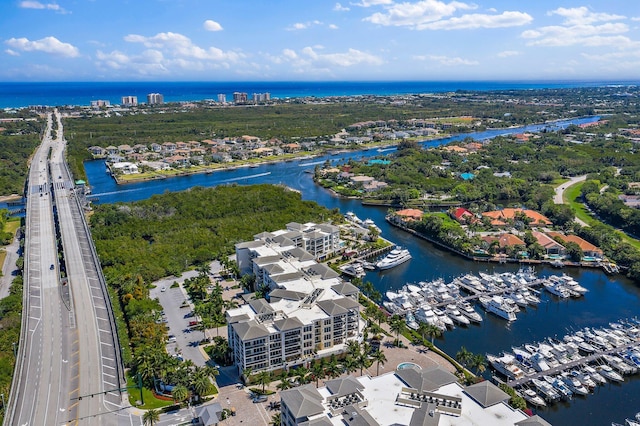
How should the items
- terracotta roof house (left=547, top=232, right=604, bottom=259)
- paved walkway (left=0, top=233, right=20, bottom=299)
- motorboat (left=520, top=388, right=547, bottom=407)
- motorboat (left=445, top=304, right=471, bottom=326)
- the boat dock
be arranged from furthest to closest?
terracotta roof house (left=547, top=232, right=604, bottom=259), paved walkway (left=0, top=233, right=20, bottom=299), motorboat (left=445, top=304, right=471, bottom=326), the boat dock, motorboat (left=520, top=388, right=547, bottom=407)

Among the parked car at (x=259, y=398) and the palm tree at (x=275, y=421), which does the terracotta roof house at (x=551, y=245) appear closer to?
the parked car at (x=259, y=398)

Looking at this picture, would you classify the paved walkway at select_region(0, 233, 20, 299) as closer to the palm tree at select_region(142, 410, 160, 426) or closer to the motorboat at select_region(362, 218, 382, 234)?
the palm tree at select_region(142, 410, 160, 426)

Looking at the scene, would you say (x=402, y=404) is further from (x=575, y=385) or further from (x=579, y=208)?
(x=579, y=208)

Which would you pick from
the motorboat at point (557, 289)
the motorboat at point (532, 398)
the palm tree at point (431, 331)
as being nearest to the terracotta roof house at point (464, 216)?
the motorboat at point (557, 289)

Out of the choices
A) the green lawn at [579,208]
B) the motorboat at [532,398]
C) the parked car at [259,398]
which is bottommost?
the motorboat at [532,398]

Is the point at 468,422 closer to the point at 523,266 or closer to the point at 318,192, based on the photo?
the point at 523,266

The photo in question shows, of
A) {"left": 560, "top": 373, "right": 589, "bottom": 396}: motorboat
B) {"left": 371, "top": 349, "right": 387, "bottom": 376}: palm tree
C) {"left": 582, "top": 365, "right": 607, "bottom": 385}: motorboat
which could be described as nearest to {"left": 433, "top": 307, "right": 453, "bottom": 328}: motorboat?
{"left": 371, "top": 349, "right": 387, "bottom": 376}: palm tree
